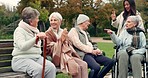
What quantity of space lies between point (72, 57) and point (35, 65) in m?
1.07

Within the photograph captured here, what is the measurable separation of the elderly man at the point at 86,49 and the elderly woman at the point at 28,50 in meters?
1.16

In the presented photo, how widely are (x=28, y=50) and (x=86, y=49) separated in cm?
150

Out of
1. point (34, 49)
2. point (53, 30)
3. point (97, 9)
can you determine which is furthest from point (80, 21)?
point (97, 9)

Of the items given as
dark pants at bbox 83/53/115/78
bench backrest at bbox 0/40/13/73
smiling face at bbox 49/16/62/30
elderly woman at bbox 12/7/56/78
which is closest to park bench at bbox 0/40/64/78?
bench backrest at bbox 0/40/13/73

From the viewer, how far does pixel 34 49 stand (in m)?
5.29

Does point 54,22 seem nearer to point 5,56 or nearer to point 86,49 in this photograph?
point 86,49

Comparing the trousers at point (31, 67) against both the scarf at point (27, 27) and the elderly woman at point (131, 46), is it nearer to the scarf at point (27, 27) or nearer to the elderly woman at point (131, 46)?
the scarf at point (27, 27)

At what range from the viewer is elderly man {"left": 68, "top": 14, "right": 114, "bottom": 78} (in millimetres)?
6344

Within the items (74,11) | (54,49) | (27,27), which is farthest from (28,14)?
(74,11)

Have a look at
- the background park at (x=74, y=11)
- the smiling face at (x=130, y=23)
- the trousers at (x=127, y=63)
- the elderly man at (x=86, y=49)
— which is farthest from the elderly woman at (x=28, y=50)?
A: the background park at (x=74, y=11)

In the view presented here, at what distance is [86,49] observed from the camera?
21.0ft

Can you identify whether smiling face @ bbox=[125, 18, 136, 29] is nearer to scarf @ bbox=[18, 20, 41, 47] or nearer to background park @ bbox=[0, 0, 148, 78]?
scarf @ bbox=[18, 20, 41, 47]

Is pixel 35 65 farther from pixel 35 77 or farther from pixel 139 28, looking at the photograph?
pixel 139 28

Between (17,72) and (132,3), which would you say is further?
(132,3)
